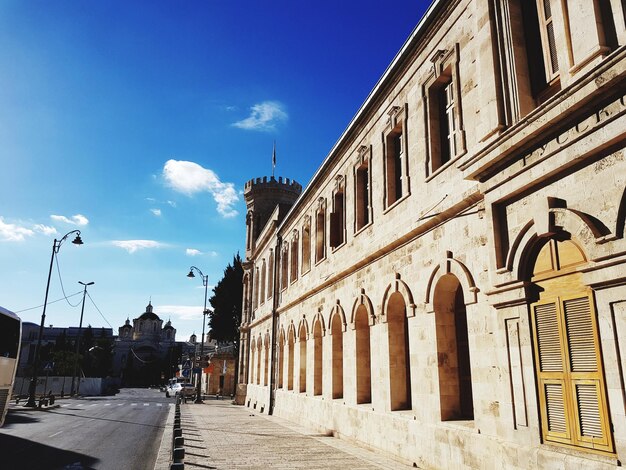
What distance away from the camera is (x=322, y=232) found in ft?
60.8

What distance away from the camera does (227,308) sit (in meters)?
55.0

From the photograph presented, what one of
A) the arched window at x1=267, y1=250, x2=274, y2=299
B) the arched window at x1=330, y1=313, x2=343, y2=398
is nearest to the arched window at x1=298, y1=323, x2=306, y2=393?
the arched window at x1=330, y1=313, x2=343, y2=398

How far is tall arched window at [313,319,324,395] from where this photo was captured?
57.2 feet

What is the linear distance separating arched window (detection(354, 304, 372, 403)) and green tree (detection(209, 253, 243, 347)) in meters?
42.1

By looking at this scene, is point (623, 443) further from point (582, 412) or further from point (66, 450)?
point (66, 450)

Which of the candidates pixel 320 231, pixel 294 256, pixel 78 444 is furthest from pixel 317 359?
pixel 78 444

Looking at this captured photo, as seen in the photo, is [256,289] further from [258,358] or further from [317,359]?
[317,359]

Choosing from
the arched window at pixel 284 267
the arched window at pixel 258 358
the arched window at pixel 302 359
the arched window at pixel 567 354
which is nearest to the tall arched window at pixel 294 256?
the arched window at pixel 284 267

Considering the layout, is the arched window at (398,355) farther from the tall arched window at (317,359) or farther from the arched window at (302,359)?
the arched window at (302,359)

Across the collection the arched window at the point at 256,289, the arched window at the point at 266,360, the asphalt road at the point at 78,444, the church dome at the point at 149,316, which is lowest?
the asphalt road at the point at 78,444

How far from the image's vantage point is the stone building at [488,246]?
5289 millimetres

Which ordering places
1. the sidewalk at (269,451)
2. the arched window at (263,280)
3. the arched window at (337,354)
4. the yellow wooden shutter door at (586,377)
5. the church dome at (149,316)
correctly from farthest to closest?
the church dome at (149,316) < the arched window at (263,280) < the arched window at (337,354) < the sidewalk at (269,451) < the yellow wooden shutter door at (586,377)

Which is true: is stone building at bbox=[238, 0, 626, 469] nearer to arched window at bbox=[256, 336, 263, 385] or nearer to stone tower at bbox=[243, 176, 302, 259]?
arched window at bbox=[256, 336, 263, 385]

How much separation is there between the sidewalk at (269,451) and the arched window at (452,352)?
5.54 feet
